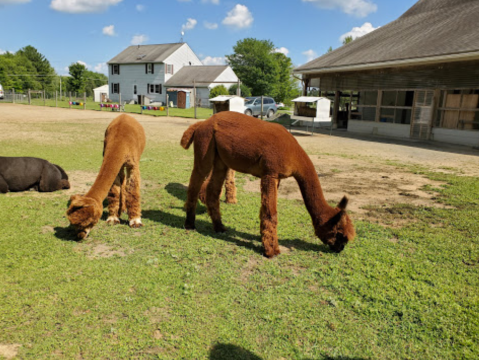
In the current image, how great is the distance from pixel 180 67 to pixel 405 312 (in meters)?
57.8

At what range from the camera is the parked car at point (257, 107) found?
103 ft

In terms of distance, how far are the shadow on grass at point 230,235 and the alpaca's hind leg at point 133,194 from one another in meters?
0.51

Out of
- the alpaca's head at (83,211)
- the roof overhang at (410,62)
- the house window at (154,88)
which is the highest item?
→ the house window at (154,88)

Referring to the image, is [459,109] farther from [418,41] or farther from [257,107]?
[257,107]

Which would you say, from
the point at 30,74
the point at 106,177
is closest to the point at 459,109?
the point at 106,177

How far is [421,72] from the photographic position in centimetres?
1941

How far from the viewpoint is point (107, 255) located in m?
4.80

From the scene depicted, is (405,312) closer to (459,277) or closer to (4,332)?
(459,277)

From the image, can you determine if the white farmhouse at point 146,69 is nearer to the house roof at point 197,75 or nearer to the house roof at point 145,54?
the house roof at point 145,54

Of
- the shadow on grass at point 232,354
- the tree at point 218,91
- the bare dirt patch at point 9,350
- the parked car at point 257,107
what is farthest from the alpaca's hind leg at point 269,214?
the tree at point 218,91

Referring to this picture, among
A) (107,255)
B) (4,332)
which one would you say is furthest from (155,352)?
(107,255)

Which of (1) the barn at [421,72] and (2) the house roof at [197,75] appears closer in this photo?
(1) the barn at [421,72]

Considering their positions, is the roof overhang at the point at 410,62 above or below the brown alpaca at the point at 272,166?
above

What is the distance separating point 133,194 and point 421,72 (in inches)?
770
